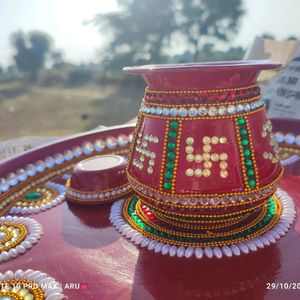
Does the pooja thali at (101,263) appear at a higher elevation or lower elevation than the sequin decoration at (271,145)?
lower

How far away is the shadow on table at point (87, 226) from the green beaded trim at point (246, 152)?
625mm

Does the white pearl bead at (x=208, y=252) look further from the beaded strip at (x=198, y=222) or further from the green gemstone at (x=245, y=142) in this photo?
the green gemstone at (x=245, y=142)

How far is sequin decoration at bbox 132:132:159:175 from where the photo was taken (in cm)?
132

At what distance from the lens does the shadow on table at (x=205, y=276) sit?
1121mm

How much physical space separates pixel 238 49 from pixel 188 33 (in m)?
2.77

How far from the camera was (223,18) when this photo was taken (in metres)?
16.8

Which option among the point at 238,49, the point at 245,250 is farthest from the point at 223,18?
the point at 245,250

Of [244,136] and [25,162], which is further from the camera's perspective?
[25,162]

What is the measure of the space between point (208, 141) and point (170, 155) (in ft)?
0.50

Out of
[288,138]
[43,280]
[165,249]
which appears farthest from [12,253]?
[288,138]

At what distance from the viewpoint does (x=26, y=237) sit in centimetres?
150

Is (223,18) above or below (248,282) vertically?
above

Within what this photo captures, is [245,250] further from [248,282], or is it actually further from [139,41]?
[139,41]

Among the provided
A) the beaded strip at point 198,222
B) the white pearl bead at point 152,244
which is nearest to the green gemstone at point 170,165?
the beaded strip at point 198,222
